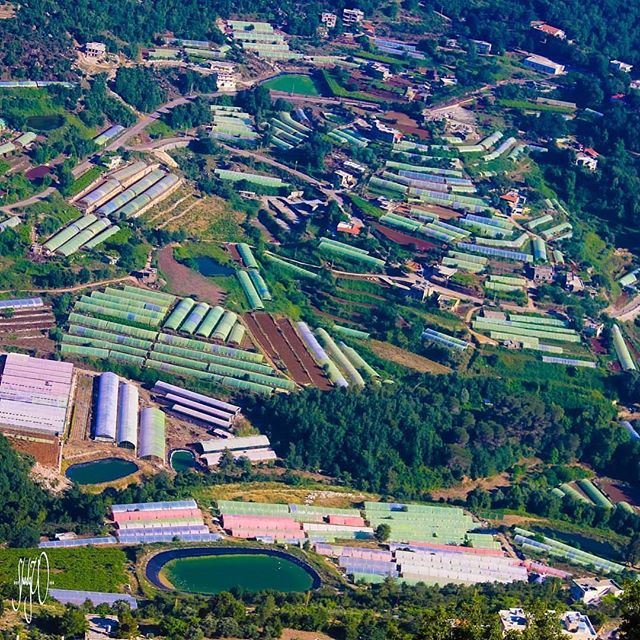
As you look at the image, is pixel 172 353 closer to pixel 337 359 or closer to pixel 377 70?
pixel 337 359

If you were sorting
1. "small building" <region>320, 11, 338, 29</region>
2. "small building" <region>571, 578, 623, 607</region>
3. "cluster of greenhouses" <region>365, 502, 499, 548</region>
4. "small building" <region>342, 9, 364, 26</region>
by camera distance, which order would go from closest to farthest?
"small building" <region>571, 578, 623, 607</region> → "cluster of greenhouses" <region>365, 502, 499, 548</region> → "small building" <region>320, 11, 338, 29</region> → "small building" <region>342, 9, 364, 26</region>

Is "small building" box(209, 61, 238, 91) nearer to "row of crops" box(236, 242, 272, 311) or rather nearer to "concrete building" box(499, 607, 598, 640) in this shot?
"row of crops" box(236, 242, 272, 311)

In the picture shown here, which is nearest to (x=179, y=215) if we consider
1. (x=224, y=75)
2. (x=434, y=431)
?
(x=224, y=75)

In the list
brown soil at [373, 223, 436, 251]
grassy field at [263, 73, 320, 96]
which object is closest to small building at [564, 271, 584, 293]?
brown soil at [373, 223, 436, 251]

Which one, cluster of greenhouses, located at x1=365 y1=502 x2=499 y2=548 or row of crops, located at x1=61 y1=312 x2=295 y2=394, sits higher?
row of crops, located at x1=61 y1=312 x2=295 y2=394

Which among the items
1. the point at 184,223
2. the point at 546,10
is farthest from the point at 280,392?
the point at 546,10

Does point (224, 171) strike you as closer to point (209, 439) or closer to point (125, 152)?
point (125, 152)
